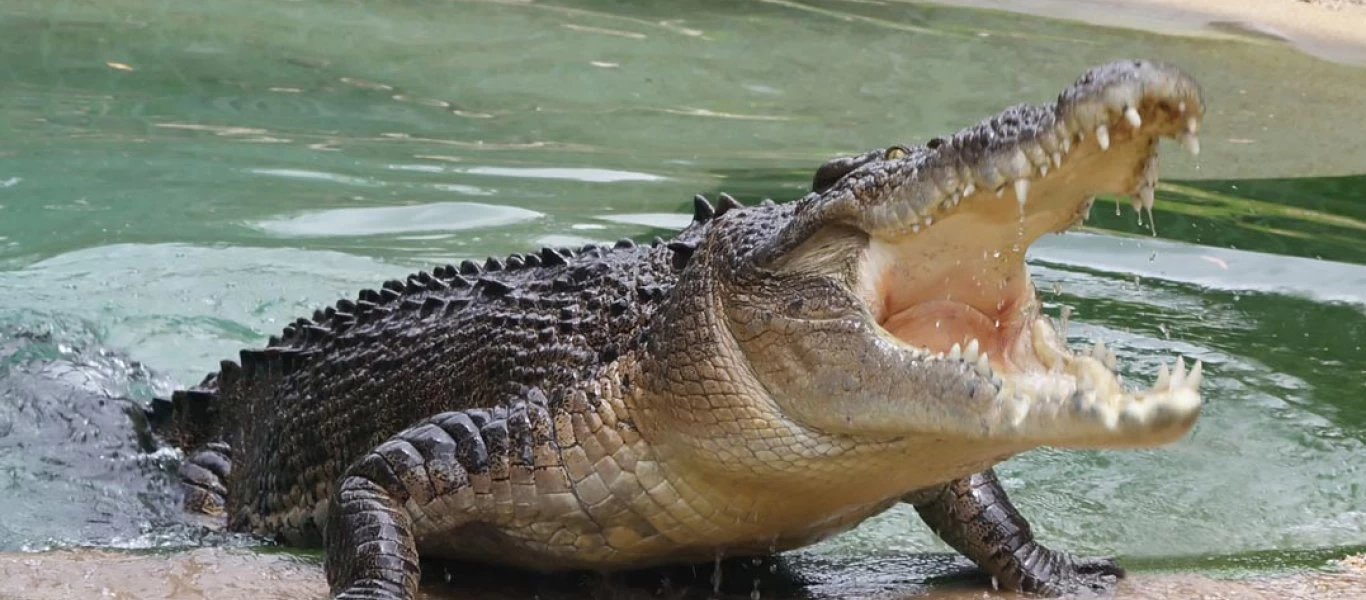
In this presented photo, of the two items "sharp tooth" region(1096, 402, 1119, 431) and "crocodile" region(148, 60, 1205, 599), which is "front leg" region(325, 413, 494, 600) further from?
"sharp tooth" region(1096, 402, 1119, 431)

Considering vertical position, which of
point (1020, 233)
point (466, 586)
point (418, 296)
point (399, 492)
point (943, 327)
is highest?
point (1020, 233)

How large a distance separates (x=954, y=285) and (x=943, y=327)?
9 centimetres

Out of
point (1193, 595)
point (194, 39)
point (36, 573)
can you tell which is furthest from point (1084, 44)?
point (36, 573)

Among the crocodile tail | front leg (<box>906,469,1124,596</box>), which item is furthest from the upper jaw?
the crocodile tail

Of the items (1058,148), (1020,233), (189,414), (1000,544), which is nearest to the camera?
(1058,148)

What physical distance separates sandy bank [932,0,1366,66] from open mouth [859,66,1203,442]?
1034 centimetres

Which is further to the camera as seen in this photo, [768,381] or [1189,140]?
[768,381]

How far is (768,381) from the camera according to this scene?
11.1 feet

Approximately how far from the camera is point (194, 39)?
1175 cm

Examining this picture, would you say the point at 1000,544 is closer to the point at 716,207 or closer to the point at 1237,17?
the point at 716,207

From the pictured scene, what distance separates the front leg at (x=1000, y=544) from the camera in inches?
153

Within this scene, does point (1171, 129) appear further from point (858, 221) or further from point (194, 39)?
point (194, 39)

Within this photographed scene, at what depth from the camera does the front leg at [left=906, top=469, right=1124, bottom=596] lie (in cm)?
389

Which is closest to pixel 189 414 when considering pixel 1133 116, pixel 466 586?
pixel 466 586
